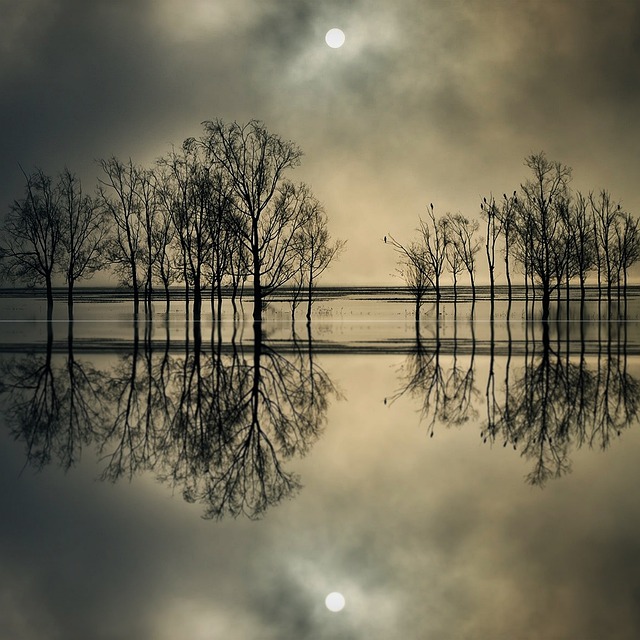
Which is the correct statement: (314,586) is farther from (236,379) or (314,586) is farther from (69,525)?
(236,379)

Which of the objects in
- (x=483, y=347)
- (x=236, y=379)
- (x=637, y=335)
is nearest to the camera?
(x=236, y=379)

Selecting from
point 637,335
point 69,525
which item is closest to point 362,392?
point 69,525

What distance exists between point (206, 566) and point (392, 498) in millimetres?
2272

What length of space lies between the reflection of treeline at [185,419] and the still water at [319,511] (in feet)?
0.17

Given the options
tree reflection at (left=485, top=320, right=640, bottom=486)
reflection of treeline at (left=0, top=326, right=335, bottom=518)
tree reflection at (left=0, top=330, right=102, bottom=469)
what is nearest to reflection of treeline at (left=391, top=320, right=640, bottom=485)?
tree reflection at (left=485, top=320, right=640, bottom=486)

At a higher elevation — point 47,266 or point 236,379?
point 47,266

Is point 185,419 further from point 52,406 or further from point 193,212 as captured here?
point 193,212

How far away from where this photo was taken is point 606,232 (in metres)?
69.1

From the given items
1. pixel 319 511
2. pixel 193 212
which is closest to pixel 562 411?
pixel 319 511

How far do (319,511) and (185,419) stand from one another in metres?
5.01

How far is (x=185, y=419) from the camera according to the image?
40.7 feet

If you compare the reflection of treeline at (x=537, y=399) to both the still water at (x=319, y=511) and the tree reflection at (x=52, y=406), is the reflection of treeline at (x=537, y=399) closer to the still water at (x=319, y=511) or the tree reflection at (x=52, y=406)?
the still water at (x=319, y=511)

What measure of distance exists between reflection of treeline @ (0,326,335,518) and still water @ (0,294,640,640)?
5 cm

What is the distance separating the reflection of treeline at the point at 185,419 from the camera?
9055 millimetres
